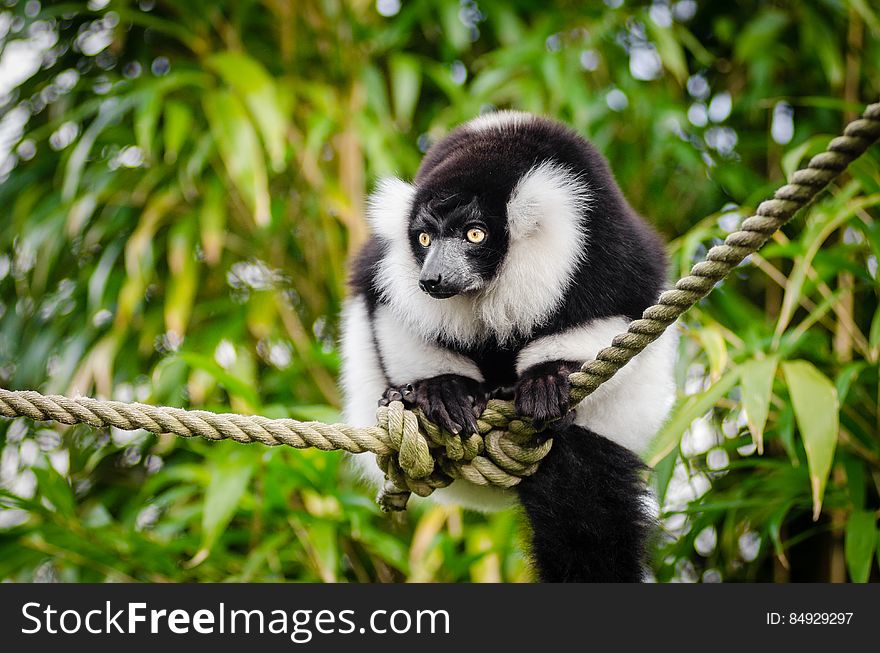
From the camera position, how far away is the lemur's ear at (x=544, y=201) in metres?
1.97

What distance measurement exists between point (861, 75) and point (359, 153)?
85.0 inches

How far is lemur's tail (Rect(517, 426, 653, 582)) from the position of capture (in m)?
1.83

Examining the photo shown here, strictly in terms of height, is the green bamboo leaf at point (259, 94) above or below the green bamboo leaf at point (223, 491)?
above

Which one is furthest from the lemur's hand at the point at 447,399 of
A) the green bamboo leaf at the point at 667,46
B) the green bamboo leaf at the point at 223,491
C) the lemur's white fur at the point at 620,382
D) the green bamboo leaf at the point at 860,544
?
the green bamboo leaf at the point at 667,46

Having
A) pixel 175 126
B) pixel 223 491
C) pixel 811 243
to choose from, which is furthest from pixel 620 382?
pixel 175 126

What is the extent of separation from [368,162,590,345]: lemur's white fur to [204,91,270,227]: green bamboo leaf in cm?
120

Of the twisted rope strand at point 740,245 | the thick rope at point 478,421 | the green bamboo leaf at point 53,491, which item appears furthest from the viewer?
the green bamboo leaf at point 53,491

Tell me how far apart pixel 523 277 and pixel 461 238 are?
0.53 feet

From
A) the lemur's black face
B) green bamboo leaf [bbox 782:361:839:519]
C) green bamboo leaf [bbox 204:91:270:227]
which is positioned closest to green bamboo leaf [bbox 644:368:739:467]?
green bamboo leaf [bbox 782:361:839:519]

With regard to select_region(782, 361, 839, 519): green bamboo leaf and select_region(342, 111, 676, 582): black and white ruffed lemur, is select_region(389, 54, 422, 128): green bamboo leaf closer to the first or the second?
select_region(342, 111, 676, 582): black and white ruffed lemur

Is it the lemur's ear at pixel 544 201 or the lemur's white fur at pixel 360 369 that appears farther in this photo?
the lemur's white fur at pixel 360 369

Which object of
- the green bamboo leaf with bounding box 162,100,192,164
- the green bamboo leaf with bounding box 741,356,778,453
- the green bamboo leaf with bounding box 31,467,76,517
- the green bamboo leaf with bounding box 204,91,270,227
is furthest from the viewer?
the green bamboo leaf with bounding box 162,100,192,164

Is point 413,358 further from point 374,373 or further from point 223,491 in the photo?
point 223,491

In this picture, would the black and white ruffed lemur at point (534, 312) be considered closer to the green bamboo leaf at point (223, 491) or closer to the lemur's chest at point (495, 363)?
the lemur's chest at point (495, 363)
